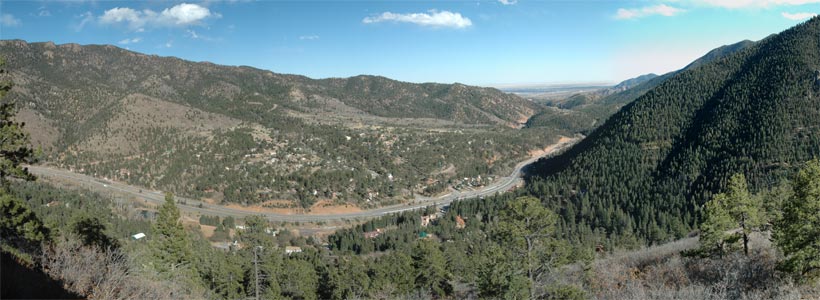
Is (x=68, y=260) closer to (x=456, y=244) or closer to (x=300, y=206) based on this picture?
(x=456, y=244)

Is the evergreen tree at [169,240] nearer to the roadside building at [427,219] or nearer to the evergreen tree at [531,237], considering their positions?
the evergreen tree at [531,237]

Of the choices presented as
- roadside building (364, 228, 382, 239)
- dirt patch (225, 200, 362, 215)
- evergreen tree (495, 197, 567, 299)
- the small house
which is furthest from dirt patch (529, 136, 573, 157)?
evergreen tree (495, 197, 567, 299)

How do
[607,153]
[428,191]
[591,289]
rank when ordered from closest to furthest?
[591,289]
[607,153]
[428,191]

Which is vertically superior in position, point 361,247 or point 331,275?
point 331,275

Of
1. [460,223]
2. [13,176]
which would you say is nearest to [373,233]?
[460,223]

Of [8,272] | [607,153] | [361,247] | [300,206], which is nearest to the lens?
[8,272]

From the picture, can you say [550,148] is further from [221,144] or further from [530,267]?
[530,267]

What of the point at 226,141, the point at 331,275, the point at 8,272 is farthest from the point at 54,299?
the point at 226,141
